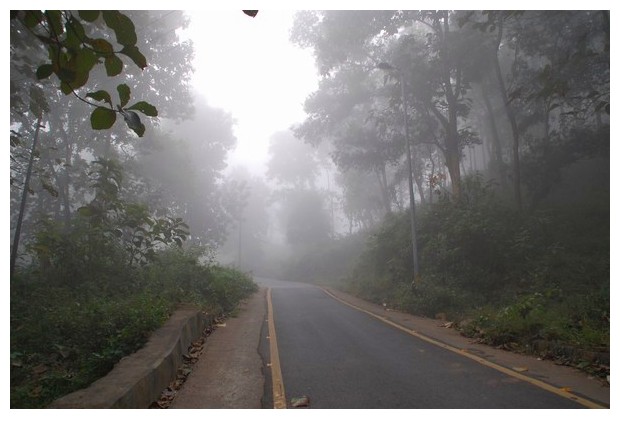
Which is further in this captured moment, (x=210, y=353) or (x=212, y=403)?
(x=210, y=353)

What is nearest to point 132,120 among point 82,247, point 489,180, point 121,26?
point 121,26

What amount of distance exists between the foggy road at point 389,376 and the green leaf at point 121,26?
352 cm

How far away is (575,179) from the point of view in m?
23.4

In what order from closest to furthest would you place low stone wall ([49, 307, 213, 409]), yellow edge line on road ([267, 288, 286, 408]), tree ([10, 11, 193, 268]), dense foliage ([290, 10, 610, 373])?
low stone wall ([49, 307, 213, 409]) < yellow edge line on road ([267, 288, 286, 408]) < dense foliage ([290, 10, 610, 373]) < tree ([10, 11, 193, 268])

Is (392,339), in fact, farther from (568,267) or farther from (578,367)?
(568,267)

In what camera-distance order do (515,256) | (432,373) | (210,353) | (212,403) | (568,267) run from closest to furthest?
(212,403) < (432,373) < (210,353) < (568,267) < (515,256)

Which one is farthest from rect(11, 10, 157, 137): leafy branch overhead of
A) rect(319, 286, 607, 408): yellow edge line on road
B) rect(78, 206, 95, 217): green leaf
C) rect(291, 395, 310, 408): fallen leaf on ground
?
rect(78, 206, 95, 217): green leaf

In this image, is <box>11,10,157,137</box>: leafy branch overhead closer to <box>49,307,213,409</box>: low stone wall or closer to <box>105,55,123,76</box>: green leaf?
<box>105,55,123,76</box>: green leaf

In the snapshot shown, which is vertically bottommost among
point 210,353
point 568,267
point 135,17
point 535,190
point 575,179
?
point 210,353

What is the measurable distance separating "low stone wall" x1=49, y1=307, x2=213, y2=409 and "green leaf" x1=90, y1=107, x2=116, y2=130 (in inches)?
96.2

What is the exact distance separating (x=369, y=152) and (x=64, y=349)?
19301 millimetres

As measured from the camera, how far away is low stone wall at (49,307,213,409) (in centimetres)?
331

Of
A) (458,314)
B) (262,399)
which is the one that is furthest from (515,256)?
(262,399)

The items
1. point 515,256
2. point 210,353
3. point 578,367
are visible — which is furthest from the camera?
point 515,256
